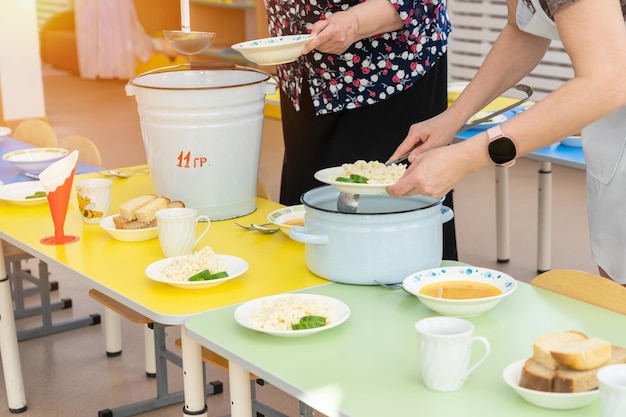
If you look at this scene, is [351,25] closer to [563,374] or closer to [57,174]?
[57,174]

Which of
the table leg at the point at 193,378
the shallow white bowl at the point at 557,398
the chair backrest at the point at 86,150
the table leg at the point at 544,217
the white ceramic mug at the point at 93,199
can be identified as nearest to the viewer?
the shallow white bowl at the point at 557,398

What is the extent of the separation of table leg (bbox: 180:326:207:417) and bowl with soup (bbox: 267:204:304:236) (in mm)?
415

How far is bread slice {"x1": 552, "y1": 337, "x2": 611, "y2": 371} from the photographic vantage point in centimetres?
122

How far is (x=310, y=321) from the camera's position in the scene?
4.95 ft

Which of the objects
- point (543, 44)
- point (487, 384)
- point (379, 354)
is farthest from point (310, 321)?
point (543, 44)

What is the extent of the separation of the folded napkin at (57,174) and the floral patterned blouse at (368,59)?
64cm

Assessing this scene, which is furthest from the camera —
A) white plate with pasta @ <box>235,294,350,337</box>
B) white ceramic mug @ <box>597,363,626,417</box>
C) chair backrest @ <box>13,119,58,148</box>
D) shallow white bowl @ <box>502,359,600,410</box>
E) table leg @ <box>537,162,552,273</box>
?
table leg @ <box>537,162,552,273</box>

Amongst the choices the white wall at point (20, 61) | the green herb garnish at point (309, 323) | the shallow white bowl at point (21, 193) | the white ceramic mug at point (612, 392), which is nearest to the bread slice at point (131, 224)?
the shallow white bowl at point (21, 193)

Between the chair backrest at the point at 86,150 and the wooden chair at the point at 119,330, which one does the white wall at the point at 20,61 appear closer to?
the chair backrest at the point at 86,150

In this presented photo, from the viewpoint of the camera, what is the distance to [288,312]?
1.53 meters

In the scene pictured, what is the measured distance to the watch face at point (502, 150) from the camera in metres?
1.56

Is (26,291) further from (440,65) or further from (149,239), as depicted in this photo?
(440,65)

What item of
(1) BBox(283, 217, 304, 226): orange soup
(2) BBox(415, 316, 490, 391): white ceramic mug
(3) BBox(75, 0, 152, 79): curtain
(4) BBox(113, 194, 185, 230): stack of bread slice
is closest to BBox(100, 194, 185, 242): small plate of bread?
(4) BBox(113, 194, 185, 230): stack of bread slice

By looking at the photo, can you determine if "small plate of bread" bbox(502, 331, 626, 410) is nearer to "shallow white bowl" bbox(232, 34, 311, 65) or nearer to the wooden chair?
"shallow white bowl" bbox(232, 34, 311, 65)
